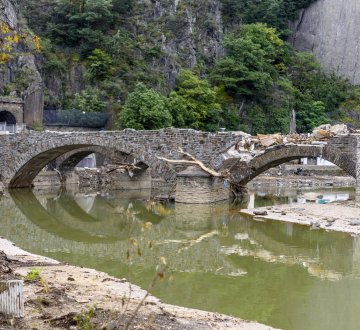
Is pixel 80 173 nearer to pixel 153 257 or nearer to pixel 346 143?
pixel 346 143

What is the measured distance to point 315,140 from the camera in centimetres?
2658

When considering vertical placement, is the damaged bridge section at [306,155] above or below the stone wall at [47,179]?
above

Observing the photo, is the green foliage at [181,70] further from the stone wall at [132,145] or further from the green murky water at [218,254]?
the green murky water at [218,254]

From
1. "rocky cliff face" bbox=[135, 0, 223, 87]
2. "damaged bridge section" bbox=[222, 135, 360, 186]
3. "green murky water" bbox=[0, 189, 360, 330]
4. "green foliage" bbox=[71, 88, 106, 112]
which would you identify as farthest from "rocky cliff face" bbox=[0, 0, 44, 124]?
"damaged bridge section" bbox=[222, 135, 360, 186]

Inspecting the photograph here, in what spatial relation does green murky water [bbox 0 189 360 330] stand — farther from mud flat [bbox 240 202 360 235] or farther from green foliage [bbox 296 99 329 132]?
green foliage [bbox 296 99 329 132]

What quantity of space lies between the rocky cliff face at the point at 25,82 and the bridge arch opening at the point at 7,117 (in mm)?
815

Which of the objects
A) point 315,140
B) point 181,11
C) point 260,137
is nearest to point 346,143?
point 315,140

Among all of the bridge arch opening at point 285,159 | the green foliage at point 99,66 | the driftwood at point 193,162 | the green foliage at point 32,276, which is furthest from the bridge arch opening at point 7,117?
the green foliage at point 32,276

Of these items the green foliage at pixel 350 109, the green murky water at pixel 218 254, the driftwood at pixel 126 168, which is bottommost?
the green murky water at pixel 218 254

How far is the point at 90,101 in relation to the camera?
144 feet

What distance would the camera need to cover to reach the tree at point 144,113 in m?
39.8

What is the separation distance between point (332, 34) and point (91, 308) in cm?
6086

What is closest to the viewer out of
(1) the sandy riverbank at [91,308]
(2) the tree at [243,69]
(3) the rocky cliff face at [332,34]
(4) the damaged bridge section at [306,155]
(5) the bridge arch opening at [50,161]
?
(1) the sandy riverbank at [91,308]

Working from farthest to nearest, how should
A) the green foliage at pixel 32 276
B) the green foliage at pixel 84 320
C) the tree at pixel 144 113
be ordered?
the tree at pixel 144 113
the green foliage at pixel 32 276
the green foliage at pixel 84 320
